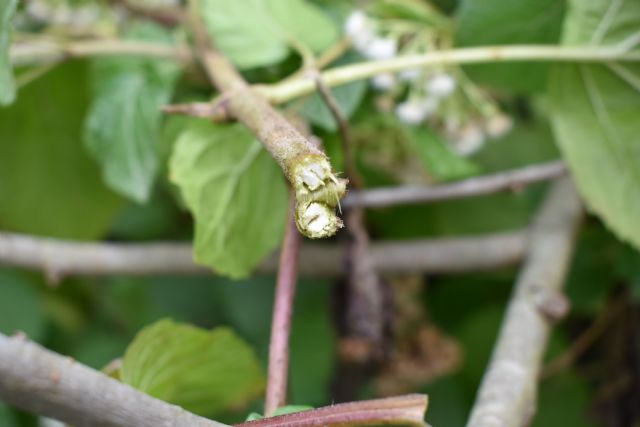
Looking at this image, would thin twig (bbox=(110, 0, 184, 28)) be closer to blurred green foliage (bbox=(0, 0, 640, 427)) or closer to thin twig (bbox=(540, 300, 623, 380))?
blurred green foliage (bbox=(0, 0, 640, 427))

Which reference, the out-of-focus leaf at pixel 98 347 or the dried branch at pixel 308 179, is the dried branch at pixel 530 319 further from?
the out-of-focus leaf at pixel 98 347

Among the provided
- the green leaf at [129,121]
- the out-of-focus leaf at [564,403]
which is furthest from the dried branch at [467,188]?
the out-of-focus leaf at [564,403]

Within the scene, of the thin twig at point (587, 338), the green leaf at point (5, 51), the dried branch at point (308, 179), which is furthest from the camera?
the thin twig at point (587, 338)

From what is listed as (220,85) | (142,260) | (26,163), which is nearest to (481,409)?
(220,85)

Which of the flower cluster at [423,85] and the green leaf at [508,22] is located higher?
the green leaf at [508,22]

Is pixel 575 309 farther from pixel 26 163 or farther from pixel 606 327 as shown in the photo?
pixel 26 163

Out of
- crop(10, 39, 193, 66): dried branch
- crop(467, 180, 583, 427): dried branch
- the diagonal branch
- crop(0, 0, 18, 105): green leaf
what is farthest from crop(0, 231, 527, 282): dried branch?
the diagonal branch

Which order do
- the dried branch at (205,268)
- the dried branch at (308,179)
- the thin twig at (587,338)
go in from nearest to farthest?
the dried branch at (308,179)
the dried branch at (205,268)
the thin twig at (587,338)
